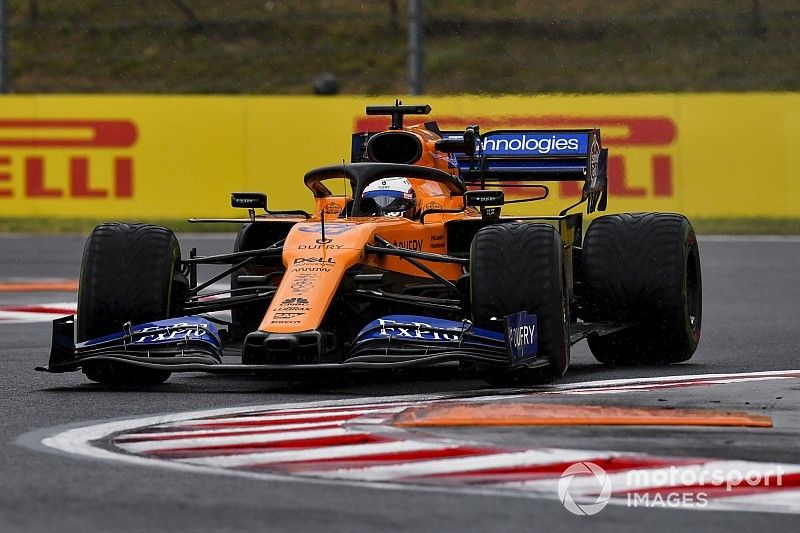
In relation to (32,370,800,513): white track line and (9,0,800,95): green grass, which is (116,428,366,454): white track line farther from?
(9,0,800,95): green grass

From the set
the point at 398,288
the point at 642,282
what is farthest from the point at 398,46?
the point at 398,288

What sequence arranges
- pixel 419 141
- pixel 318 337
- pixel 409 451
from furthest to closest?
1. pixel 419 141
2. pixel 318 337
3. pixel 409 451

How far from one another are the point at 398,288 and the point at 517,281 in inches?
42.3

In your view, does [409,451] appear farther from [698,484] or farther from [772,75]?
[772,75]

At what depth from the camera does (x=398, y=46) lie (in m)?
35.8

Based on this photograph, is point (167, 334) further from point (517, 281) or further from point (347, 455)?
point (347, 455)

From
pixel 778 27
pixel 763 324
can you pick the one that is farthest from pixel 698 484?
pixel 778 27

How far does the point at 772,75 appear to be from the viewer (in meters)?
32.1

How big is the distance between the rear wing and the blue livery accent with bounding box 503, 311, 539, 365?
283cm

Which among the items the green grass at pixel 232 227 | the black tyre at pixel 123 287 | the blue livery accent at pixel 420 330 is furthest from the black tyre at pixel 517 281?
the green grass at pixel 232 227

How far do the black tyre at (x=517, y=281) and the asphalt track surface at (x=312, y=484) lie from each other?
434 millimetres

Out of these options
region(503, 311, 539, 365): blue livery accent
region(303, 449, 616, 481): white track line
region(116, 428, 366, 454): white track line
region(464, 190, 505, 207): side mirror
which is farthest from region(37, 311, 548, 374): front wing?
region(303, 449, 616, 481): white track line

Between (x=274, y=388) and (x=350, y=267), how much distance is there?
2.53ft

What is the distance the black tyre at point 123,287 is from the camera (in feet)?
31.5
